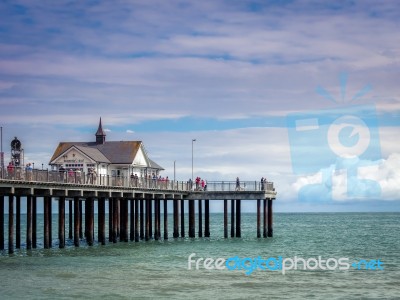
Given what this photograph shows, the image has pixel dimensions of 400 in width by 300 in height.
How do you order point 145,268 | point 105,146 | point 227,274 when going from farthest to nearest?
point 105,146
point 145,268
point 227,274

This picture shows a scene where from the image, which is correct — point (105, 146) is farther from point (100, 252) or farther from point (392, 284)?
point (392, 284)

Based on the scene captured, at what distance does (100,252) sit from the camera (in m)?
53.5

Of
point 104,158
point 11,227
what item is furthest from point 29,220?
point 104,158

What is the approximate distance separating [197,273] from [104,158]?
2942 centimetres

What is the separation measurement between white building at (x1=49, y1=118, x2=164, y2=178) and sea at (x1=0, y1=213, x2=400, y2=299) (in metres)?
8.93

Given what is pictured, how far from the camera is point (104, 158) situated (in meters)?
69.7

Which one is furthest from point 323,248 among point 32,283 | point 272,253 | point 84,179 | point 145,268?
point 32,283

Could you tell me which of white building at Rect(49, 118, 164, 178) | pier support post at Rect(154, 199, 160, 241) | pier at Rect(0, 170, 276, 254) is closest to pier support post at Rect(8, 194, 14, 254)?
pier at Rect(0, 170, 276, 254)

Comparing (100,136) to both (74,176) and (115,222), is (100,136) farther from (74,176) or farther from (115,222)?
(74,176)

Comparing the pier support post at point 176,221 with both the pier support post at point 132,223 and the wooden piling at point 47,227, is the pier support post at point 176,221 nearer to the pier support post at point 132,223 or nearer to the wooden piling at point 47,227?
the pier support post at point 132,223

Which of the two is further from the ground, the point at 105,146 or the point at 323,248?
the point at 105,146

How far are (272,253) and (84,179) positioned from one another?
13149 millimetres

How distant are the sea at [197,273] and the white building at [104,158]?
352 inches

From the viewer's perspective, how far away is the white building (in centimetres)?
6694
